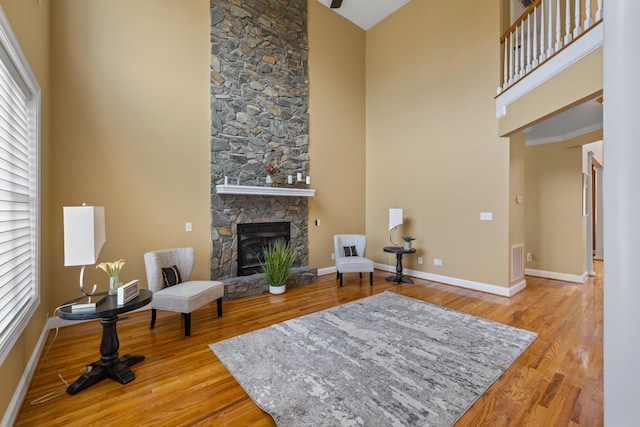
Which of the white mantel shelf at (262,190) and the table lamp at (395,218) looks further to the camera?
the table lamp at (395,218)

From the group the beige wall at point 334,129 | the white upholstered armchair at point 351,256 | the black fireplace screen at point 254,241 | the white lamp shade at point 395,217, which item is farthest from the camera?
the beige wall at point 334,129

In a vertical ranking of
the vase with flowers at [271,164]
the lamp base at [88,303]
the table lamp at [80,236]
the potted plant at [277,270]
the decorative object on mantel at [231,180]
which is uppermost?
the vase with flowers at [271,164]

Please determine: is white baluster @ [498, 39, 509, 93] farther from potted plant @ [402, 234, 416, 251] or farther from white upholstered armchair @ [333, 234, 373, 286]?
white upholstered armchair @ [333, 234, 373, 286]

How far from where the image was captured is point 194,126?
4.02 meters

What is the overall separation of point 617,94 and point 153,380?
3.01 meters

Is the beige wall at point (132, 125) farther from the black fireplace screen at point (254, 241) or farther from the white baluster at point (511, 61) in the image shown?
the white baluster at point (511, 61)

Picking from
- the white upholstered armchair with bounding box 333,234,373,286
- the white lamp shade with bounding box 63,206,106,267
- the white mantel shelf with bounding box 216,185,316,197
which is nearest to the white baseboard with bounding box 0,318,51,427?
the white lamp shade with bounding box 63,206,106,267

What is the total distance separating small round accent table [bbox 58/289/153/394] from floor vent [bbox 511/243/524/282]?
15.7 ft

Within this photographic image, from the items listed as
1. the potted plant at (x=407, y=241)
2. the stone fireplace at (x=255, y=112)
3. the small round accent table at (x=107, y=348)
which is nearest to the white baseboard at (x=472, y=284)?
the potted plant at (x=407, y=241)

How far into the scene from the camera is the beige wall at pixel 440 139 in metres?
4.28

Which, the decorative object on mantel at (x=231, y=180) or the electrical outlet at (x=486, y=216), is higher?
the decorative object on mantel at (x=231, y=180)

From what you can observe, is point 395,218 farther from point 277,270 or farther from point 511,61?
point 511,61

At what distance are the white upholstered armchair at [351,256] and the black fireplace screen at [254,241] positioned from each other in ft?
3.35

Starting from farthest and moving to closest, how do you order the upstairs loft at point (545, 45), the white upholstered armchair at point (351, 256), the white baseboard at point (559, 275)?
the white baseboard at point (559, 275) → the white upholstered armchair at point (351, 256) → the upstairs loft at point (545, 45)
